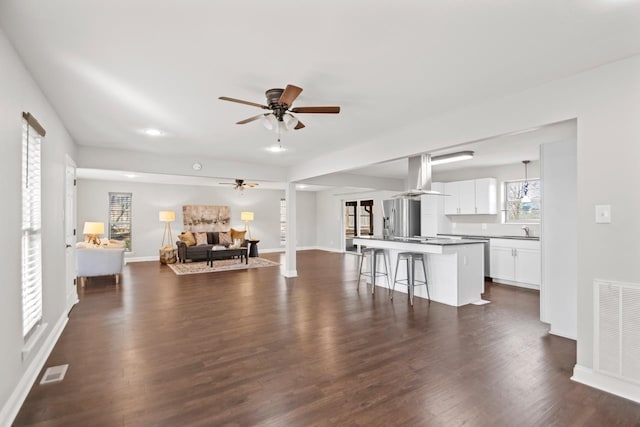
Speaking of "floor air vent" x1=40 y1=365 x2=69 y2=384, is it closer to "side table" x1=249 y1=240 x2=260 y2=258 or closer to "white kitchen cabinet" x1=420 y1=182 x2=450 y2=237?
"white kitchen cabinet" x1=420 y1=182 x2=450 y2=237

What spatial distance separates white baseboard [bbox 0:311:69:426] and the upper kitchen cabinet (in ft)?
21.3

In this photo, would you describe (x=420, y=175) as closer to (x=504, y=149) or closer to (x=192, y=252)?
(x=504, y=149)

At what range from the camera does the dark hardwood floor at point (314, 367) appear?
6.82 feet

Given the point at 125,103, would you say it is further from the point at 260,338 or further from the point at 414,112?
the point at 414,112

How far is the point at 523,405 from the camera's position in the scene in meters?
2.18

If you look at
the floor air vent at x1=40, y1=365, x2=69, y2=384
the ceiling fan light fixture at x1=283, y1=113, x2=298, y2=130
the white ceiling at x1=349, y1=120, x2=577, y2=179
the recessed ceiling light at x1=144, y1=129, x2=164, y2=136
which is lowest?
the floor air vent at x1=40, y1=365, x2=69, y2=384

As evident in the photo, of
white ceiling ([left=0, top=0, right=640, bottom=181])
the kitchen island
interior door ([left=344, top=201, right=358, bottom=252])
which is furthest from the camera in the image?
interior door ([left=344, top=201, right=358, bottom=252])

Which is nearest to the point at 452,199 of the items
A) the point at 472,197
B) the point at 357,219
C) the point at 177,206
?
the point at 472,197

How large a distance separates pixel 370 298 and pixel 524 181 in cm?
419

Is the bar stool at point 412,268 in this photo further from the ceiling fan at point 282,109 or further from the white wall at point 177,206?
the white wall at point 177,206

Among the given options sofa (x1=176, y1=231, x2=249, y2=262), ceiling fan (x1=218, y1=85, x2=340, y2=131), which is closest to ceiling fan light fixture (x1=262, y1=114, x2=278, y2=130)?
ceiling fan (x1=218, y1=85, x2=340, y2=131)

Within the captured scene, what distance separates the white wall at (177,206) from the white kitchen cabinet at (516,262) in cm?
754

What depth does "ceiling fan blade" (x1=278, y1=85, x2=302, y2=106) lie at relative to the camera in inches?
93.0

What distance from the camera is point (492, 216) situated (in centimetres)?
689
